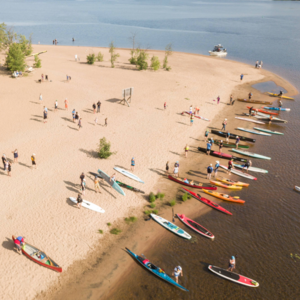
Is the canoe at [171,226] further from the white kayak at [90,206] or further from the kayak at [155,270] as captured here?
the white kayak at [90,206]

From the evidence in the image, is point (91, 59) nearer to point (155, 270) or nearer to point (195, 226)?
point (195, 226)

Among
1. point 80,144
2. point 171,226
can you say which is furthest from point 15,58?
point 171,226

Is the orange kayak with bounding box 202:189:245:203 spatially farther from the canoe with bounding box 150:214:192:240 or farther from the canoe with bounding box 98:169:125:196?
the canoe with bounding box 98:169:125:196

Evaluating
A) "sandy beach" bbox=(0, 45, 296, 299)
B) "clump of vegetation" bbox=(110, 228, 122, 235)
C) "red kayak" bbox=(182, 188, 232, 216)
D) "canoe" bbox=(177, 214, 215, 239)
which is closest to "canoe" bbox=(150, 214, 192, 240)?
"canoe" bbox=(177, 214, 215, 239)

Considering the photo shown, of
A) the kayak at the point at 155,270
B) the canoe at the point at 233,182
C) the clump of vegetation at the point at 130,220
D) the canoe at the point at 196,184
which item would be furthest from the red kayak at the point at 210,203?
the kayak at the point at 155,270

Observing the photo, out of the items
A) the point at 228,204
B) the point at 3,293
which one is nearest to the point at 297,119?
the point at 228,204

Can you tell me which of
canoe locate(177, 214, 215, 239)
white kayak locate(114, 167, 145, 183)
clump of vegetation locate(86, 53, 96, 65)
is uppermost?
clump of vegetation locate(86, 53, 96, 65)

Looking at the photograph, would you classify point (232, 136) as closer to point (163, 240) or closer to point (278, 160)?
point (278, 160)
